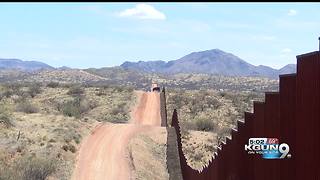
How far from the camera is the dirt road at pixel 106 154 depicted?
3033cm

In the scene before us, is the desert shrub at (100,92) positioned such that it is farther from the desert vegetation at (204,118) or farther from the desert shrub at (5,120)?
the desert shrub at (5,120)

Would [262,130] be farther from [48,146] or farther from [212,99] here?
[212,99]

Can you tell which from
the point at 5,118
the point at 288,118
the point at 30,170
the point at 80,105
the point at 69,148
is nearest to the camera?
the point at 288,118

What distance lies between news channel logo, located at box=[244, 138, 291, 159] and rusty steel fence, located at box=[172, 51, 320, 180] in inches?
2.3

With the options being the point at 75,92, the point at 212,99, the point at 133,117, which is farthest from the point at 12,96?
the point at 212,99

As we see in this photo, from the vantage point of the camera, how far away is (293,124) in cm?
650

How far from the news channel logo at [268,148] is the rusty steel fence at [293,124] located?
58 mm

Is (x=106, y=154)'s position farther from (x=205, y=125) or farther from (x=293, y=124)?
(x=293, y=124)

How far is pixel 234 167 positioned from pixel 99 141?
94.1 feet

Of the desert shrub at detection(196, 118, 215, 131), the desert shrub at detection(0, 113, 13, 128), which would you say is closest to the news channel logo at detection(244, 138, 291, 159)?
the desert shrub at detection(0, 113, 13, 128)

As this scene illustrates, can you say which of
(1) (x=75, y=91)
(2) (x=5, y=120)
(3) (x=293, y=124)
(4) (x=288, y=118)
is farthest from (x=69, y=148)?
(1) (x=75, y=91)

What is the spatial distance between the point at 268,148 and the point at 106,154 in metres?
27.7

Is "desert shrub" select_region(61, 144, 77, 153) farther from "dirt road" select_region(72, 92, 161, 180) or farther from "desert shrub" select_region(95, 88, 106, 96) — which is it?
"desert shrub" select_region(95, 88, 106, 96)

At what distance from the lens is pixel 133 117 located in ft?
200
